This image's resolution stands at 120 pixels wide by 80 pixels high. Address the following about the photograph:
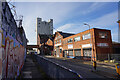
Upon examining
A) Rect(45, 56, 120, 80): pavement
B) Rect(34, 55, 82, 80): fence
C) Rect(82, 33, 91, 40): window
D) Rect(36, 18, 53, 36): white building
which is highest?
Rect(36, 18, 53, 36): white building

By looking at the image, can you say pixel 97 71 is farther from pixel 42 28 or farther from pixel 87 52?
pixel 42 28

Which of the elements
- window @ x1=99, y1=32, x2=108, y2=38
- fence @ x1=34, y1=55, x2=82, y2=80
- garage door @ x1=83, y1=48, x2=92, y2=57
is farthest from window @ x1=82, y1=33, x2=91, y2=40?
fence @ x1=34, y1=55, x2=82, y2=80

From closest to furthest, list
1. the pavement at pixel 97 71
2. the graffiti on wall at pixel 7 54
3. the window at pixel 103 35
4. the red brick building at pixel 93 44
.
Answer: the graffiti on wall at pixel 7 54 < the pavement at pixel 97 71 < the red brick building at pixel 93 44 < the window at pixel 103 35

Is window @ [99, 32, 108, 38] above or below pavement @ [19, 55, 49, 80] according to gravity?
above

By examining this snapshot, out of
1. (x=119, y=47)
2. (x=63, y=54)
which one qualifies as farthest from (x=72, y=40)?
(x=119, y=47)

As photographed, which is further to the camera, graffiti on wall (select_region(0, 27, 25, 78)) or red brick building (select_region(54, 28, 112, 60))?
red brick building (select_region(54, 28, 112, 60))

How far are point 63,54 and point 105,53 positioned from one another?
61.0ft

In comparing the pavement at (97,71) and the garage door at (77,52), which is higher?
the garage door at (77,52)

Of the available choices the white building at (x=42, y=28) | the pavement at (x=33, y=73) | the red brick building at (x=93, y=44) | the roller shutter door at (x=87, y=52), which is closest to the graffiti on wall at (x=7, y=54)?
the pavement at (x=33, y=73)

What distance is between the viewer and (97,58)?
22.4 m

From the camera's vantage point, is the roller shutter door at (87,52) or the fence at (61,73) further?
the roller shutter door at (87,52)

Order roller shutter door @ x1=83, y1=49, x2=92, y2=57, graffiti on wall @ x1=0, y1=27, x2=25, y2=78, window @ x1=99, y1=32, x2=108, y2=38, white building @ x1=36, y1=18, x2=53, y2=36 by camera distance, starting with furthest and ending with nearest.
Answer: white building @ x1=36, y1=18, x2=53, y2=36
window @ x1=99, y1=32, x2=108, y2=38
roller shutter door @ x1=83, y1=49, x2=92, y2=57
graffiti on wall @ x1=0, y1=27, x2=25, y2=78

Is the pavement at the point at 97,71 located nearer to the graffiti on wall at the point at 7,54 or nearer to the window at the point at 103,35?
the graffiti on wall at the point at 7,54

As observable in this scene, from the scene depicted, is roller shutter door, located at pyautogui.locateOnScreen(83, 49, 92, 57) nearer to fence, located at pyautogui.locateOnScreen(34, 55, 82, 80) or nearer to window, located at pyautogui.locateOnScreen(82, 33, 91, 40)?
window, located at pyautogui.locateOnScreen(82, 33, 91, 40)
